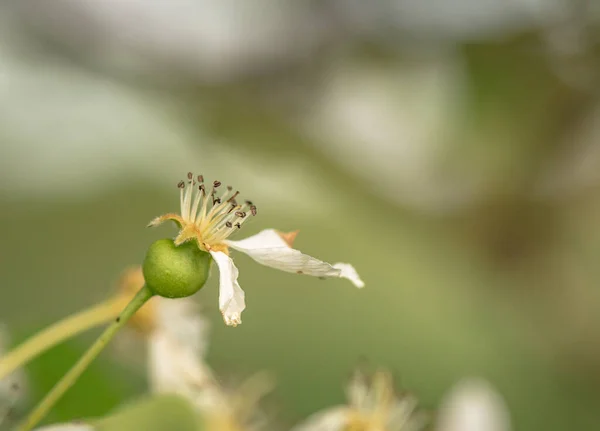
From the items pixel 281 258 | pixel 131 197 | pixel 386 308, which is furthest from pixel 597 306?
pixel 281 258

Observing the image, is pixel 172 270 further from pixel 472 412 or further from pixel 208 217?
pixel 472 412

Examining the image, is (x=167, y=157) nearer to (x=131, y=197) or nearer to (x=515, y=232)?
(x=131, y=197)

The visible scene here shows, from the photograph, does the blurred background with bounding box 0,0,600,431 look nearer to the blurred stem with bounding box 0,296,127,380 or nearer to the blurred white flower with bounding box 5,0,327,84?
the blurred white flower with bounding box 5,0,327,84

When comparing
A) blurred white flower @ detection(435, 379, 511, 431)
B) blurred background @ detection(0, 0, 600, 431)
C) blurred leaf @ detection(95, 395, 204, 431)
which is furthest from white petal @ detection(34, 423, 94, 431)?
blurred background @ detection(0, 0, 600, 431)

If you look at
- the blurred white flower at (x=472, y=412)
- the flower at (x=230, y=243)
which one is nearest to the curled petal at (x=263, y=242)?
the flower at (x=230, y=243)

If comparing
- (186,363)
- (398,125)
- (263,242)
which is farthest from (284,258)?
(398,125)

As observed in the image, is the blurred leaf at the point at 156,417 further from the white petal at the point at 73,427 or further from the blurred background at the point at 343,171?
the blurred background at the point at 343,171

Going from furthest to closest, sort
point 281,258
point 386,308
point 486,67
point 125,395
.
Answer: point 386,308
point 486,67
point 125,395
point 281,258
